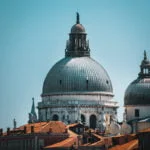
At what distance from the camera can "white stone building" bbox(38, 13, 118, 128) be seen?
194750mm

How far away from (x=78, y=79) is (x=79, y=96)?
264cm

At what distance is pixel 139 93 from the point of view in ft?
630

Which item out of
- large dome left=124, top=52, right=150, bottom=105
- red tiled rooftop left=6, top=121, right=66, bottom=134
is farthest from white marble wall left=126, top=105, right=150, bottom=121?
red tiled rooftop left=6, top=121, right=66, bottom=134

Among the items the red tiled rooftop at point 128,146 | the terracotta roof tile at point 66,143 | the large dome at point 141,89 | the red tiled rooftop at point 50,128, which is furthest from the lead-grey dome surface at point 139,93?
the red tiled rooftop at point 128,146

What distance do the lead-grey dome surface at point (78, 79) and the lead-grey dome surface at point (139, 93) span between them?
429 cm

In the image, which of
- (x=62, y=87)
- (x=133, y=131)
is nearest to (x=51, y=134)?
(x=133, y=131)

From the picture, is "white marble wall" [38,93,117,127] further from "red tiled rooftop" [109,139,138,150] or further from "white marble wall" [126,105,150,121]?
"red tiled rooftop" [109,139,138,150]

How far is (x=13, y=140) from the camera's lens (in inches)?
6762

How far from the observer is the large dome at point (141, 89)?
192000mm

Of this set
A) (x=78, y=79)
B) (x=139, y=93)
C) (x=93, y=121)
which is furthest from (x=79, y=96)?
(x=139, y=93)

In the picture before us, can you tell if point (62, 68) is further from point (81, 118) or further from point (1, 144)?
point (1, 144)

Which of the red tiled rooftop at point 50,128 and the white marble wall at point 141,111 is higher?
the white marble wall at point 141,111

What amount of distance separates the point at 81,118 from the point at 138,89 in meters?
9.98

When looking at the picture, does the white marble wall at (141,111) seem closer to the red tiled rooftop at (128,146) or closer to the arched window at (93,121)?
the arched window at (93,121)
